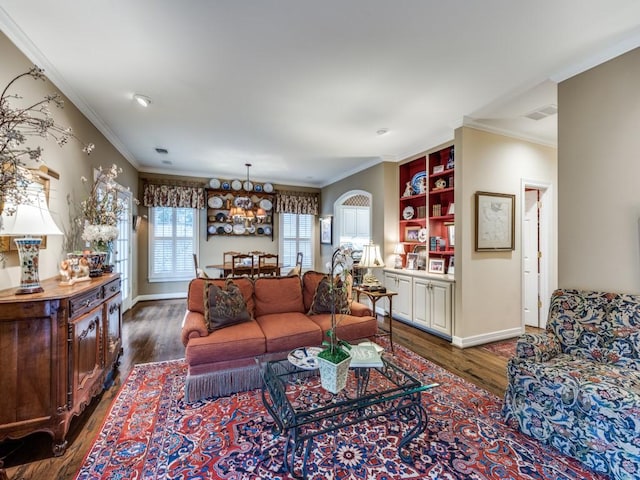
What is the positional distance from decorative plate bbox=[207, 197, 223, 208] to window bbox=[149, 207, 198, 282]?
1.23 feet

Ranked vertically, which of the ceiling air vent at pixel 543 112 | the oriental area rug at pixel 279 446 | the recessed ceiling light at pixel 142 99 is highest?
the recessed ceiling light at pixel 142 99

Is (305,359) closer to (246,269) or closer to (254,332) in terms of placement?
(254,332)

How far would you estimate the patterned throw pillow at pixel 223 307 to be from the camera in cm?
271

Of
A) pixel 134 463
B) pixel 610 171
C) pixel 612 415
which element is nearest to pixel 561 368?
pixel 612 415

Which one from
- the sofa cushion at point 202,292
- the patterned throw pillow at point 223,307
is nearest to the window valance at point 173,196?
the sofa cushion at point 202,292

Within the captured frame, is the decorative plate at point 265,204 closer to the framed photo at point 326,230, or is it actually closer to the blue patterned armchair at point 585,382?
the framed photo at point 326,230

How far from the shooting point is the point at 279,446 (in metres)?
1.87

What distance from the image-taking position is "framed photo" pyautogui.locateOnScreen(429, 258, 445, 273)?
13.6 feet

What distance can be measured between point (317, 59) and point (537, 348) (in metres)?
2.84

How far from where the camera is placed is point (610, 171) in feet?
7.69

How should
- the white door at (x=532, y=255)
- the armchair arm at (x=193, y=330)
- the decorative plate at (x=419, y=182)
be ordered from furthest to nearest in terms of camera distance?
the decorative plate at (x=419, y=182), the white door at (x=532, y=255), the armchair arm at (x=193, y=330)

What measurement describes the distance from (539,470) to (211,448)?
2.03m

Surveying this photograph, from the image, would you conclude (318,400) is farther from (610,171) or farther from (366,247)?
(610,171)

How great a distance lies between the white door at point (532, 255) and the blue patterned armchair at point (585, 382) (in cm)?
221
